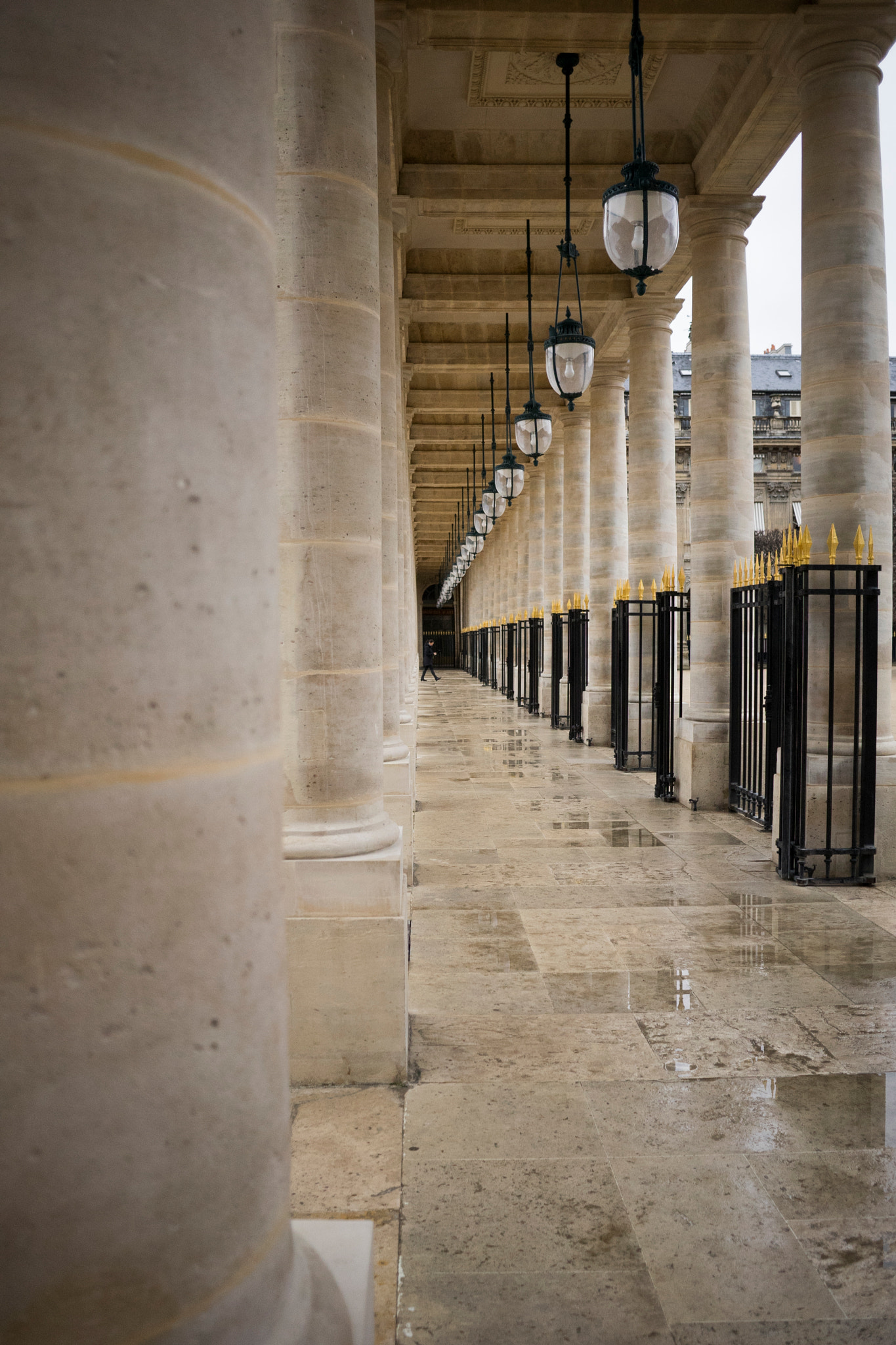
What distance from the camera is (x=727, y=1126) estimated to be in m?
3.71

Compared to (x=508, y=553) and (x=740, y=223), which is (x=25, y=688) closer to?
(x=740, y=223)

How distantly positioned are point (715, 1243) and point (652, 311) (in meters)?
13.0

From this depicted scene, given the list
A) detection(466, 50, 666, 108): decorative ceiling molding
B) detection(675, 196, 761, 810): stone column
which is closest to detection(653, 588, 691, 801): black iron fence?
detection(675, 196, 761, 810): stone column

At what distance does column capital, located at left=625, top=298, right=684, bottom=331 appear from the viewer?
13.8m

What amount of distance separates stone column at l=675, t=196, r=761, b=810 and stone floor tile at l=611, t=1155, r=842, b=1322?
24.0 ft

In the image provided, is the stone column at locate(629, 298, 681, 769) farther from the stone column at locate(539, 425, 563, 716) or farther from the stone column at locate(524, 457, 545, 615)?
the stone column at locate(524, 457, 545, 615)

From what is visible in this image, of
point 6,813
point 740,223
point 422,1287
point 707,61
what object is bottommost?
point 422,1287

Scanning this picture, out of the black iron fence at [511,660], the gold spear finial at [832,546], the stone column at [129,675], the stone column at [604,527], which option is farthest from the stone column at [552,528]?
the stone column at [129,675]

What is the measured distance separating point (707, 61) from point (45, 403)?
10.2 meters

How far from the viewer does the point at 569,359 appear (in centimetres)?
794

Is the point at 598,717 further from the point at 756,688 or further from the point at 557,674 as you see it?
the point at 756,688

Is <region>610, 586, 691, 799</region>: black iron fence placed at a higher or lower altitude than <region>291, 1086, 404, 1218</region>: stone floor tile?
higher

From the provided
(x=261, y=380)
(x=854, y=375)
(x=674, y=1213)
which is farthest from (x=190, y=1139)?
(x=854, y=375)

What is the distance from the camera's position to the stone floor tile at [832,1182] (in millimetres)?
3176
